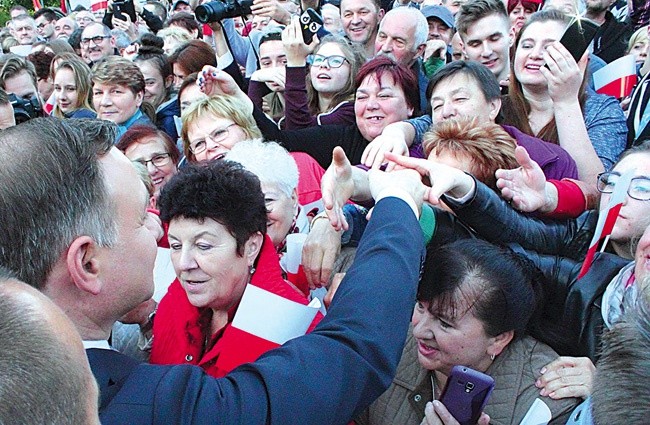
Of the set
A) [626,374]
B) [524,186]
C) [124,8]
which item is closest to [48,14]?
[124,8]

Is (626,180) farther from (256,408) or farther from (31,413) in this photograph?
(31,413)

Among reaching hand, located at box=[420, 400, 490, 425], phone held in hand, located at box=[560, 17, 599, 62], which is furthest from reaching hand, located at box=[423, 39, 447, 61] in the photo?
reaching hand, located at box=[420, 400, 490, 425]

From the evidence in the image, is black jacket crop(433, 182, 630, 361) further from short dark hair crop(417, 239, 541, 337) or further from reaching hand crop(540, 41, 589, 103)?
reaching hand crop(540, 41, 589, 103)

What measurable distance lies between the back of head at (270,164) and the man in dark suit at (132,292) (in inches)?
42.5

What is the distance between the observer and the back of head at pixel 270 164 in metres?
2.49

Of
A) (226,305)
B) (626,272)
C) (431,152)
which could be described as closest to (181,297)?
(226,305)

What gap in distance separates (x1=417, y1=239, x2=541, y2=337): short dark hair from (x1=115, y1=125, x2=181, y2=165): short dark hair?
185cm

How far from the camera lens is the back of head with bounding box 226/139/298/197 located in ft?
8.16

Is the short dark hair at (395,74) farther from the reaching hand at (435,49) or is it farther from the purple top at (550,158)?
the reaching hand at (435,49)

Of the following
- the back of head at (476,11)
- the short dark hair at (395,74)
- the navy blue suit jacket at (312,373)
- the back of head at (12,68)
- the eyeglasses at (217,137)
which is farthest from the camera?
the back of head at (12,68)

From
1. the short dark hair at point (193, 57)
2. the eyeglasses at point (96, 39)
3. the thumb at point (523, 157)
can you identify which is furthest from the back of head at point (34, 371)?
the eyeglasses at point (96, 39)

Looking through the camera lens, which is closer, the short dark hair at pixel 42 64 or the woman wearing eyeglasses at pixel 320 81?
the woman wearing eyeglasses at pixel 320 81

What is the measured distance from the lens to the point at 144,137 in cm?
339

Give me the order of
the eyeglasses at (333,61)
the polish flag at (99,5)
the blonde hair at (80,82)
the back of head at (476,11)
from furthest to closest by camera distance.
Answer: the polish flag at (99,5) → the blonde hair at (80,82) → the eyeglasses at (333,61) → the back of head at (476,11)
